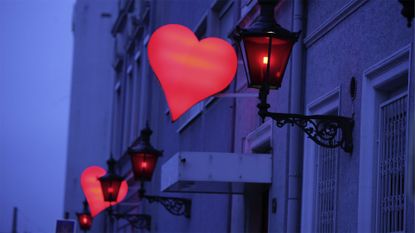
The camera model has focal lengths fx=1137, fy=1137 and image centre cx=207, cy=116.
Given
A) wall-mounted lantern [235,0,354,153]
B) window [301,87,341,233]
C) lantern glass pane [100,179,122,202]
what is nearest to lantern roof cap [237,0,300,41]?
wall-mounted lantern [235,0,354,153]

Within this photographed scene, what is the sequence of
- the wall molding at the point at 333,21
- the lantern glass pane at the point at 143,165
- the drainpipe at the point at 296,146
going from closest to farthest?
the wall molding at the point at 333,21
the drainpipe at the point at 296,146
the lantern glass pane at the point at 143,165

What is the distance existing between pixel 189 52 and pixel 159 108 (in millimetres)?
9985

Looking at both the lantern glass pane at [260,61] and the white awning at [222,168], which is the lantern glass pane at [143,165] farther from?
the lantern glass pane at [260,61]

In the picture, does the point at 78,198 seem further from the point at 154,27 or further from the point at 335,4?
the point at 335,4

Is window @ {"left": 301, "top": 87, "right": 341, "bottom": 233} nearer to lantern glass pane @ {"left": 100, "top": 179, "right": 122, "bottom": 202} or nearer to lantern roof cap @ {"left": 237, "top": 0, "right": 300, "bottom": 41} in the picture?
lantern roof cap @ {"left": 237, "top": 0, "right": 300, "bottom": 41}

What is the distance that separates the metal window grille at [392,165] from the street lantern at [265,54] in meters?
1.02

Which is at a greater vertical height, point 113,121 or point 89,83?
point 89,83

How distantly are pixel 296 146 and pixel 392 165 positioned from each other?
2.51 metres

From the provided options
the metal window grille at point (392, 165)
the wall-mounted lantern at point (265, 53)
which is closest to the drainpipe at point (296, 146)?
the metal window grille at point (392, 165)

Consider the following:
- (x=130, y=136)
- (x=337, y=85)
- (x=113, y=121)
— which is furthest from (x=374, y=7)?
(x=113, y=121)

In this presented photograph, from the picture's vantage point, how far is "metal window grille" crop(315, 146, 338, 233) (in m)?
10.3

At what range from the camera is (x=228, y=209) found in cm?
1496

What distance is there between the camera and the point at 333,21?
1050cm

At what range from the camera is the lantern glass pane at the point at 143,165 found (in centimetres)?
1567
